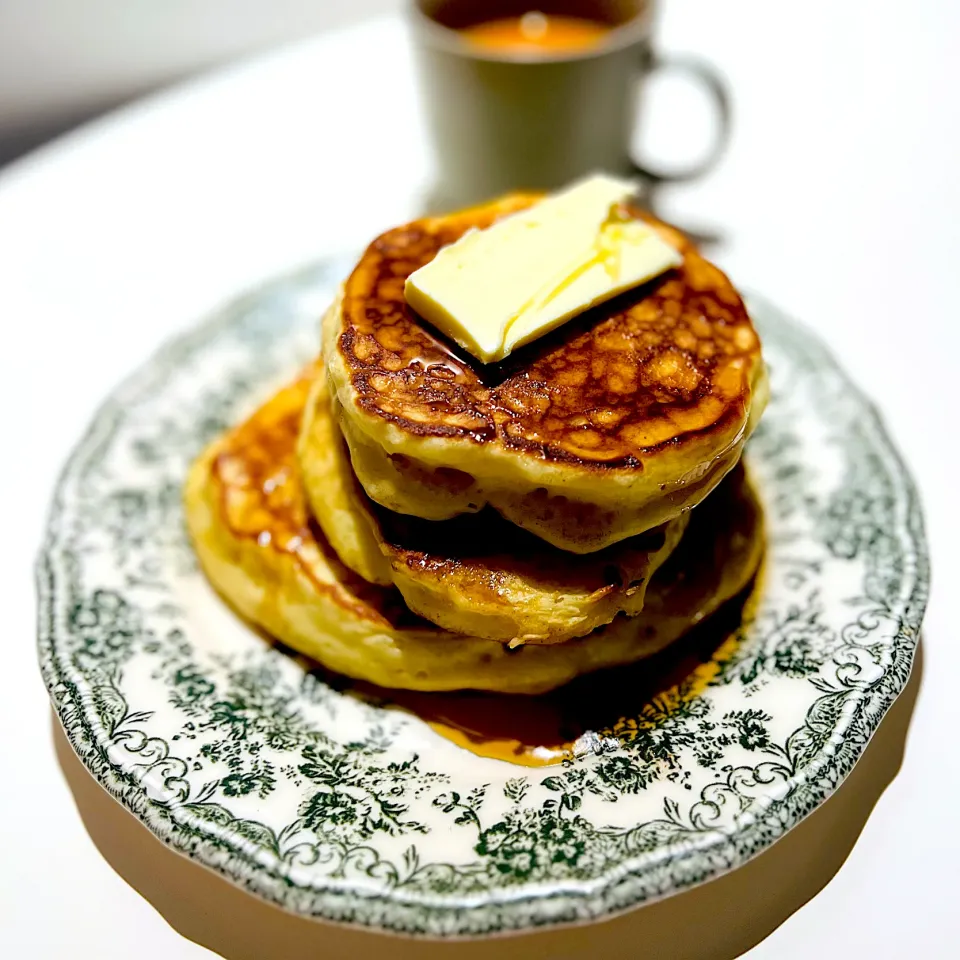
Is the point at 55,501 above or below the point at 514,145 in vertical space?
below

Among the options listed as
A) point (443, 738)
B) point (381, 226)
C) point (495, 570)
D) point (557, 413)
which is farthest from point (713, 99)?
point (443, 738)

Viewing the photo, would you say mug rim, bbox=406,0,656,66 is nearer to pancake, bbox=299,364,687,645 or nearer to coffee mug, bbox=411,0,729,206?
coffee mug, bbox=411,0,729,206

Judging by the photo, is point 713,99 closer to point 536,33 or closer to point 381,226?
point 536,33

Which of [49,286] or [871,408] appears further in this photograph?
[49,286]

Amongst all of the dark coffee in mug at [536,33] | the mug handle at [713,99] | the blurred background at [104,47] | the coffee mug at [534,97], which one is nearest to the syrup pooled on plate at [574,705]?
the coffee mug at [534,97]

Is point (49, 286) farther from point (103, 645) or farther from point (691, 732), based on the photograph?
point (691, 732)

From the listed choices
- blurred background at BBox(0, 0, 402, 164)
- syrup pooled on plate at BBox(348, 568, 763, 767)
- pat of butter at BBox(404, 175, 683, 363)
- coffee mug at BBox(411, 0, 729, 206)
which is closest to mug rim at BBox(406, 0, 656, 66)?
coffee mug at BBox(411, 0, 729, 206)

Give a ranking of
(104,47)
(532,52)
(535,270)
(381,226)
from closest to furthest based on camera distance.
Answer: (535,270) < (532,52) < (381,226) < (104,47)

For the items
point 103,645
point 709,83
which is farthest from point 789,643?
point 709,83
